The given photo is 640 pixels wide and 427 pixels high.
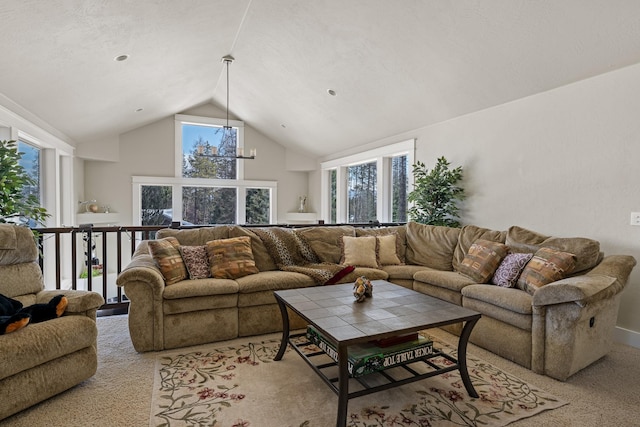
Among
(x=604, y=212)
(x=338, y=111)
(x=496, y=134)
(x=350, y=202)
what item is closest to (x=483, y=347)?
(x=604, y=212)

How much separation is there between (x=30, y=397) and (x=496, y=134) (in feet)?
15.8

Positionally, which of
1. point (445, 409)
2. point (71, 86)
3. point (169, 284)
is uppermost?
point (71, 86)

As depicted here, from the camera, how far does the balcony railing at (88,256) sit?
12.0 ft

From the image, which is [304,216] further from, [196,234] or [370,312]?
[370,312]

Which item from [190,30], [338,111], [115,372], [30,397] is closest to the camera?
[30,397]

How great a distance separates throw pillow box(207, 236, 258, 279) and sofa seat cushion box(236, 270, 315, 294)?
0.30 feet

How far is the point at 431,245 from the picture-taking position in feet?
13.8

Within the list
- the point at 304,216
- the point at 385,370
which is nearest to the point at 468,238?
the point at 385,370

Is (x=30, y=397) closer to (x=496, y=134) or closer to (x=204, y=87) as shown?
(x=496, y=134)

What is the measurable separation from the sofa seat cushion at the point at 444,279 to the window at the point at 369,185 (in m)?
2.39

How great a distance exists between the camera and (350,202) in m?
7.77

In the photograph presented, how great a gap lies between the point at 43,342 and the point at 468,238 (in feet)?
12.2

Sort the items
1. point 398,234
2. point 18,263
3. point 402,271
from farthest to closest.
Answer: point 398,234 → point 402,271 → point 18,263

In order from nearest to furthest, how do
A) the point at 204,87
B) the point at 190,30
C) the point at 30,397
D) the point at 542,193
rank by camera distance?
the point at 30,397 < the point at 542,193 < the point at 190,30 < the point at 204,87
